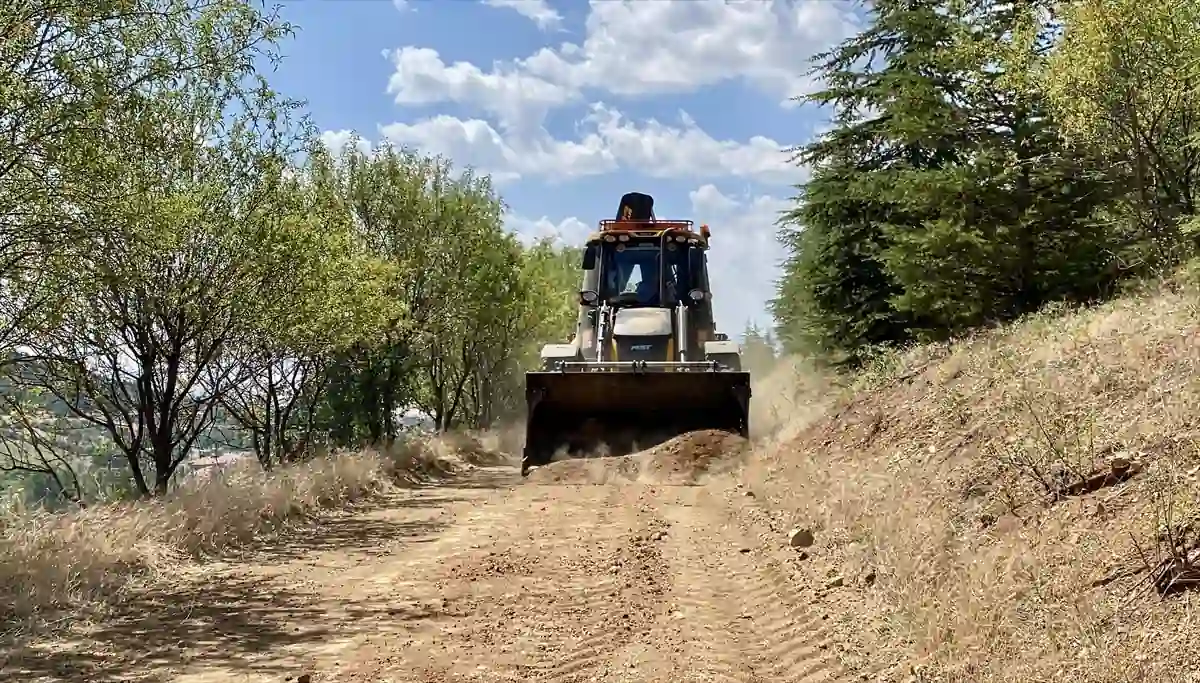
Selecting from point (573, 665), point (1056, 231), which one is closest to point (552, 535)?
point (573, 665)

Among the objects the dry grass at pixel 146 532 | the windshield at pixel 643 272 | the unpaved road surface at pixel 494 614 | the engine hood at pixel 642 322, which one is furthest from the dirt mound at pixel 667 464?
the windshield at pixel 643 272

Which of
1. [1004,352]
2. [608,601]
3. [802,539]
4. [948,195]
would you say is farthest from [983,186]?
[608,601]

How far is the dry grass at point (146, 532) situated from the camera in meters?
6.85

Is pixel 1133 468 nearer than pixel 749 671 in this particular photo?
No

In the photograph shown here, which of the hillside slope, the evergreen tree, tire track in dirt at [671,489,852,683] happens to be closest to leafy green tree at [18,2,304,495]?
the hillside slope

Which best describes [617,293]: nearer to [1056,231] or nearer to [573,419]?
[573,419]

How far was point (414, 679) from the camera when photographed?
515cm

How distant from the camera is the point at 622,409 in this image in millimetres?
15078

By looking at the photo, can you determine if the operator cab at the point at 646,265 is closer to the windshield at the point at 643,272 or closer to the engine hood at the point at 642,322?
the windshield at the point at 643,272

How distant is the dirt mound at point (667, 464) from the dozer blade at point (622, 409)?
55 centimetres

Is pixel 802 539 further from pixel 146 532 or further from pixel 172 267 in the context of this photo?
pixel 172 267

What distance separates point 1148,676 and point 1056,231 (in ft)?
38.6

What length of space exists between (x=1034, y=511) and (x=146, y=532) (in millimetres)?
7037

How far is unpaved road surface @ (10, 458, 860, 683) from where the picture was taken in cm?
534
